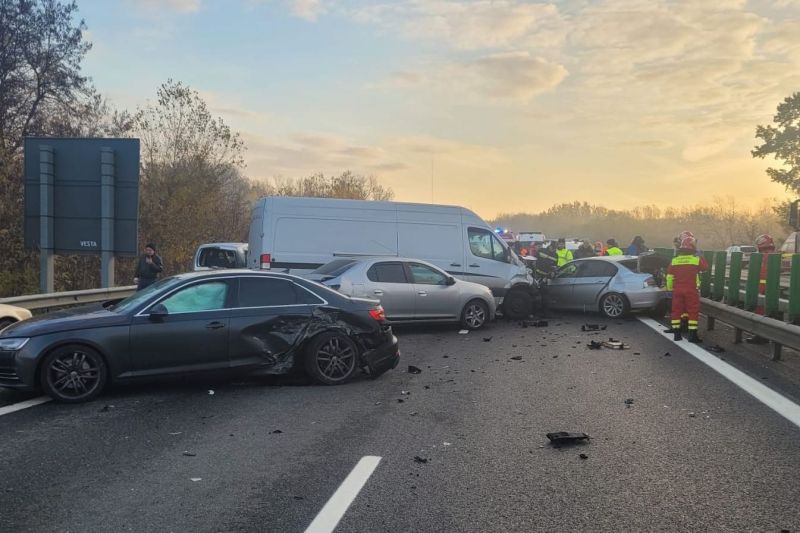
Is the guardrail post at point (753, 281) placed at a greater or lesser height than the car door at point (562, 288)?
greater

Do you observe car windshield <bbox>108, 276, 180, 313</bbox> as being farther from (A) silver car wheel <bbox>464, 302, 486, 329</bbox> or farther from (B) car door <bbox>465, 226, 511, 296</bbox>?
(B) car door <bbox>465, 226, 511, 296</bbox>

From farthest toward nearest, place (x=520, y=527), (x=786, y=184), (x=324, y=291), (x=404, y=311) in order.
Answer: (x=786, y=184), (x=404, y=311), (x=324, y=291), (x=520, y=527)

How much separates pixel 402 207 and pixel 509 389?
822 cm

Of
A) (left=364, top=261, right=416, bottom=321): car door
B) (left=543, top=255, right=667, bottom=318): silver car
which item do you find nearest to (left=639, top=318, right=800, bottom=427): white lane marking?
(left=543, top=255, right=667, bottom=318): silver car

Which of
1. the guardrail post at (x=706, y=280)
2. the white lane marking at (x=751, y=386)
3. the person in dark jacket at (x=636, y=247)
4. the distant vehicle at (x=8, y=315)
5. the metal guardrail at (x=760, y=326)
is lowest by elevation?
the white lane marking at (x=751, y=386)

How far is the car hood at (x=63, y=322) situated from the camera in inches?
271

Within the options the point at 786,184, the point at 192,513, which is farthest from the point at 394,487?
the point at 786,184

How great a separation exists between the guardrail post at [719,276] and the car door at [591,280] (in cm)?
238

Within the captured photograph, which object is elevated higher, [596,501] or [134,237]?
[134,237]

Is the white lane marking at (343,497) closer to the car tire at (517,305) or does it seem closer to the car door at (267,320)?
the car door at (267,320)

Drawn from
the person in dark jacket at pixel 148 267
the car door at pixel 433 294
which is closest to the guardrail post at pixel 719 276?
the car door at pixel 433 294

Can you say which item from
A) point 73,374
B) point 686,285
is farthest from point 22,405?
point 686,285

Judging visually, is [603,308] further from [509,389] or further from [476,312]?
[509,389]

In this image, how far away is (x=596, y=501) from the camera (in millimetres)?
4184
